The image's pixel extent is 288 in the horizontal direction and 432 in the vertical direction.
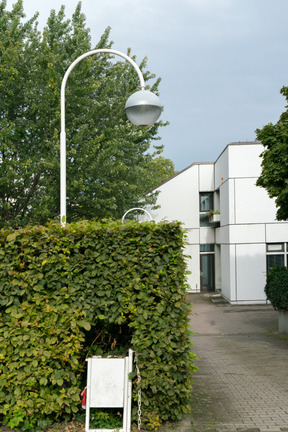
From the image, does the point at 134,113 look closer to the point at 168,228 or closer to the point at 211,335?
the point at 168,228

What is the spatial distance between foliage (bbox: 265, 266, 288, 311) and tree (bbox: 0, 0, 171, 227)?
21.7 feet

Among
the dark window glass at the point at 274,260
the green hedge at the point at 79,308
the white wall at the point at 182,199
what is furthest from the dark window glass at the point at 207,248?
the green hedge at the point at 79,308

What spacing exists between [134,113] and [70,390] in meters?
4.17

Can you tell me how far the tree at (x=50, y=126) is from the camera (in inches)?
651

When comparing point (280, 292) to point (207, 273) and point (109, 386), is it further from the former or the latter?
point (207, 273)

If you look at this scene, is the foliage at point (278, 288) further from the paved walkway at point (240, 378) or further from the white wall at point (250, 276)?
the white wall at point (250, 276)

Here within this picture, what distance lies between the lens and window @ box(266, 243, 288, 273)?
83.2 ft

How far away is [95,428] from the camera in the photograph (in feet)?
19.5

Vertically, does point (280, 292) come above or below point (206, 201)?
below

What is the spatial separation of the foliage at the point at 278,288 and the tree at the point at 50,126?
21.7 ft

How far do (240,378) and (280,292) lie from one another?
252 inches

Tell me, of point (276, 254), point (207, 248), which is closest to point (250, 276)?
point (276, 254)

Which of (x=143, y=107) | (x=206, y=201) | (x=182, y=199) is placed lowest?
(x=143, y=107)

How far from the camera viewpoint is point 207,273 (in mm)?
31688
